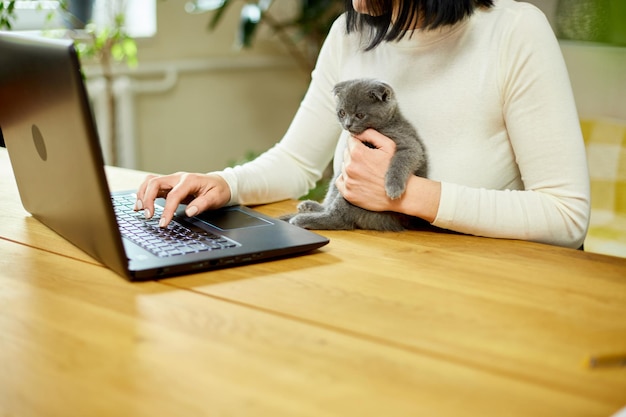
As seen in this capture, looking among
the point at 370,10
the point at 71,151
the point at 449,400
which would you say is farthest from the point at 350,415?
the point at 370,10

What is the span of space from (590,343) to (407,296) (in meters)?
0.22

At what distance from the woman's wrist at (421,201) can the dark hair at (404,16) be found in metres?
0.29

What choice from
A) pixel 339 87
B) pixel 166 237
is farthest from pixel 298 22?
pixel 166 237

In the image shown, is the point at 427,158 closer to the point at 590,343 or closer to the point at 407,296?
the point at 407,296

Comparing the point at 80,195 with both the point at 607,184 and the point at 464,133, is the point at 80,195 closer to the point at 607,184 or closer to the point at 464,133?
the point at 464,133

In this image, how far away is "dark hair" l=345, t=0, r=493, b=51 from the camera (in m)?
1.22

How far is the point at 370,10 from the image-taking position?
1.31 meters

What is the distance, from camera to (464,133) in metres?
1.27

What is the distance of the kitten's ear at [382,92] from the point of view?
4.04 ft

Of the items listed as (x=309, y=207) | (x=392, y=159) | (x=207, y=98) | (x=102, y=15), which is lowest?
(x=207, y=98)

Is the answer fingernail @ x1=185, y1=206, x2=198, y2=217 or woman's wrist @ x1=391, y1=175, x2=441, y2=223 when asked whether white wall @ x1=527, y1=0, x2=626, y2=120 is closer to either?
woman's wrist @ x1=391, y1=175, x2=441, y2=223

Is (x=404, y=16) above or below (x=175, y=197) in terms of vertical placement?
above

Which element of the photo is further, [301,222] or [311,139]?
[311,139]

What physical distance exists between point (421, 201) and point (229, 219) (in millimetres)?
312
